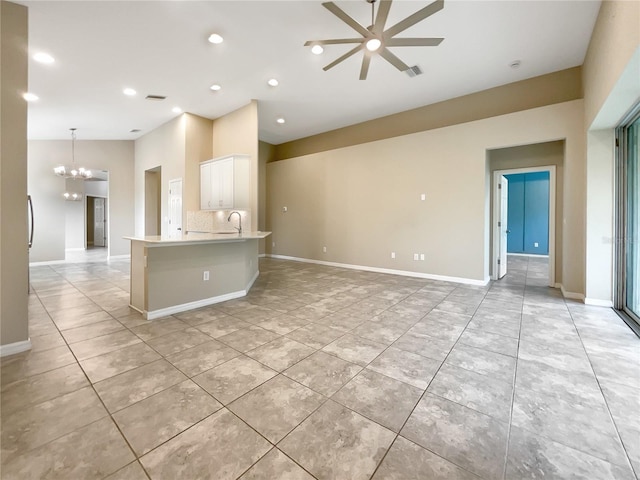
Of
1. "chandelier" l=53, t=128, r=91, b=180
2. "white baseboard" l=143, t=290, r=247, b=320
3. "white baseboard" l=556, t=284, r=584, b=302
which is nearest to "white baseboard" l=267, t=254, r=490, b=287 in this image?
"white baseboard" l=556, t=284, r=584, b=302

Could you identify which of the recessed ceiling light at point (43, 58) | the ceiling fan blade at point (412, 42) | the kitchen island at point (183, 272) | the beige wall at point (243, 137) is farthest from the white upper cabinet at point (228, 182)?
the ceiling fan blade at point (412, 42)

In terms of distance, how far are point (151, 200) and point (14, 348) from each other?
6543mm

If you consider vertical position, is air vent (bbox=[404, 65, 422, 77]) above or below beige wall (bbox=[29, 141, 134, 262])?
above

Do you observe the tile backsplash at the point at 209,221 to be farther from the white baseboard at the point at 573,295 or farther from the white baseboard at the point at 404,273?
the white baseboard at the point at 573,295

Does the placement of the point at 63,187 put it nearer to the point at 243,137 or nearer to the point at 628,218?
the point at 243,137

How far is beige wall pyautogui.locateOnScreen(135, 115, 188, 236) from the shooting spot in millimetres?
6234

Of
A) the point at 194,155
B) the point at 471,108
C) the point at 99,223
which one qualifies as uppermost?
the point at 471,108

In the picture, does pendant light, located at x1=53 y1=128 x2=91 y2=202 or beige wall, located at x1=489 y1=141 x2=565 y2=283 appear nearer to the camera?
beige wall, located at x1=489 y1=141 x2=565 y2=283

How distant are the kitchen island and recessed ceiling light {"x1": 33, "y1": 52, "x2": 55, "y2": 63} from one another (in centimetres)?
297

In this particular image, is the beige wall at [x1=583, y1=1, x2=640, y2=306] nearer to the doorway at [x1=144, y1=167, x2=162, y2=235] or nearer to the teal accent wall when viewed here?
the teal accent wall

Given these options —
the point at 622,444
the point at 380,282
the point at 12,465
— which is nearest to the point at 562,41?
the point at 380,282

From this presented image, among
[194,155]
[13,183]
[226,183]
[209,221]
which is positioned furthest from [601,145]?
[194,155]

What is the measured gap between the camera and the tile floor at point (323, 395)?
4.29ft

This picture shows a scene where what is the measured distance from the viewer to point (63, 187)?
7.20m
